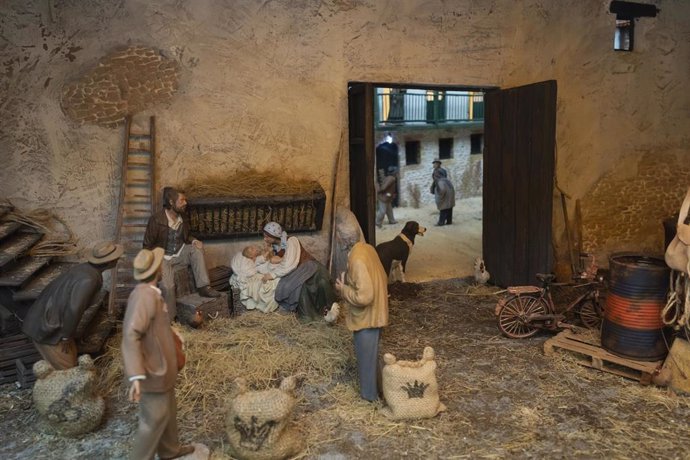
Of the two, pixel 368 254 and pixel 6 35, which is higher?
pixel 6 35

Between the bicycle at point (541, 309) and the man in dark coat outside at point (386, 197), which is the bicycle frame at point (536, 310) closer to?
the bicycle at point (541, 309)

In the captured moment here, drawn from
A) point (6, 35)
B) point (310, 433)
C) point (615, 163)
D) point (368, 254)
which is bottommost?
point (310, 433)

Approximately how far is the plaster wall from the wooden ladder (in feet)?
0.57

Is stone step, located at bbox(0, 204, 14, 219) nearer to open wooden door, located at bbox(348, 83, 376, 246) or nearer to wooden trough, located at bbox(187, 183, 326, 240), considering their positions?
wooden trough, located at bbox(187, 183, 326, 240)

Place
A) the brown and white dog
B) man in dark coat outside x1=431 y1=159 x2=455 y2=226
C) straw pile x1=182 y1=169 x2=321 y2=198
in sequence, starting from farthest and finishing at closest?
man in dark coat outside x1=431 y1=159 x2=455 y2=226 → the brown and white dog → straw pile x1=182 y1=169 x2=321 y2=198

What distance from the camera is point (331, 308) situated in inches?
270

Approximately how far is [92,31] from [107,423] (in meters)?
4.66

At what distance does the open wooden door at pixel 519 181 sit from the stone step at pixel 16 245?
6.32 meters

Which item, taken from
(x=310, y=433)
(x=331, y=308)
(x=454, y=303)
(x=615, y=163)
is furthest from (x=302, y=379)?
(x=615, y=163)

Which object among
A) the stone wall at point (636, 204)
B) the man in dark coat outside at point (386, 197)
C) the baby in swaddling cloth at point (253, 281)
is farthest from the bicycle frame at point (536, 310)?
the man in dark coat outside at point (386, 197)

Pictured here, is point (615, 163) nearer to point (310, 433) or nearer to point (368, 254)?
point (368, 254)

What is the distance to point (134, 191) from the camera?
7.18 m

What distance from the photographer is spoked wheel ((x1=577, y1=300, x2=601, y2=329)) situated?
6535mm

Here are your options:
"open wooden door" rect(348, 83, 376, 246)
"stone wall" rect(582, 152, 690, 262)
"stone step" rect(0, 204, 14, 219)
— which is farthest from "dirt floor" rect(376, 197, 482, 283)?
"stone step" rect(0, 204, 14, 219)
